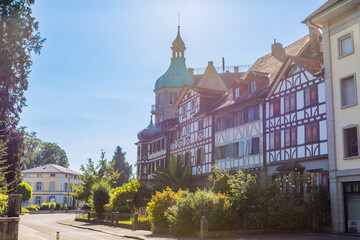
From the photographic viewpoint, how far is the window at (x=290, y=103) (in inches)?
1122

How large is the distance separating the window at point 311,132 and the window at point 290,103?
1911 mm

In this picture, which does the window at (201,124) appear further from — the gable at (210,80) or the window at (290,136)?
the window at (290,136)

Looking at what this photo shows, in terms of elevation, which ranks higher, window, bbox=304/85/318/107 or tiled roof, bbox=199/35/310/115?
tiled roof, bbox=199/35/310/115

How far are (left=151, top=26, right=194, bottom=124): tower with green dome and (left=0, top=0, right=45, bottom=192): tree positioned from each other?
28.6m

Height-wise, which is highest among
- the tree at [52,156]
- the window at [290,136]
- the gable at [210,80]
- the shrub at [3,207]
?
the gable at [210,80]

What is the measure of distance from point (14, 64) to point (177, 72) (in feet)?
115

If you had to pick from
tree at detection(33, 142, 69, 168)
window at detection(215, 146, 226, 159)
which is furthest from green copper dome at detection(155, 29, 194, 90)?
tree at detection(33, 142, 69, 168)

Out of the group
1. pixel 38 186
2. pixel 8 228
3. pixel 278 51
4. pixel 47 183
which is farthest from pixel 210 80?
pixel 38 186

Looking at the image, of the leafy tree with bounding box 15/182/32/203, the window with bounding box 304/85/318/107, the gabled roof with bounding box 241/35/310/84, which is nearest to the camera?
the window with bounding box 304/85/318/107

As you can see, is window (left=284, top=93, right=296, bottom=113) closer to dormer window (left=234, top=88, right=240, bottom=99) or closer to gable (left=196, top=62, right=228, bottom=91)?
dormer window (left=234, top=88, right=240, bottom=99)

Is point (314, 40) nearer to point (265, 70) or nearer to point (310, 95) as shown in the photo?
point (265, 70)

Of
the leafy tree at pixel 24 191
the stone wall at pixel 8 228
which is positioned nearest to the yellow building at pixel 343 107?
the stone wall at pixel 8 228

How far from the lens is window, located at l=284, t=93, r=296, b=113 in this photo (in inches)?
1122

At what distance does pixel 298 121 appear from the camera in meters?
27.9
